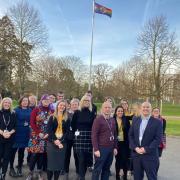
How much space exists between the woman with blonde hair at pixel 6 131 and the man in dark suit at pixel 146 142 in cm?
258

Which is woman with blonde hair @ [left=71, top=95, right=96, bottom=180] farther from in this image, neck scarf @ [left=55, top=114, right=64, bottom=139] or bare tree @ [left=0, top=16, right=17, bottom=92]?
bare tree @ [left=0, top=16, right=17, bottom=92]

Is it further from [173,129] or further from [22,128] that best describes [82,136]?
[173,129]

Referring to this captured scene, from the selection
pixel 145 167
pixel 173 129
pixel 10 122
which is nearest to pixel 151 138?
pixel 145 167

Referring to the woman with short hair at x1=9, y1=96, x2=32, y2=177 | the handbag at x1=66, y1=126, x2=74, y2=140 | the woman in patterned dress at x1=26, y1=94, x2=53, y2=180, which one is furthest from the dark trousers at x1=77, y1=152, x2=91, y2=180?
the woman with short hair at x1=9, y1=96, x2=32, y2=177

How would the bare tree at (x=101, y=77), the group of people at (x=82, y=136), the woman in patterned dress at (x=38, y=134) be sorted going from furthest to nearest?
the bare tree at (x=101, y=77) → the woman in patterned dress at (x=38, y=134) → the group of people at (x=82, y=136)

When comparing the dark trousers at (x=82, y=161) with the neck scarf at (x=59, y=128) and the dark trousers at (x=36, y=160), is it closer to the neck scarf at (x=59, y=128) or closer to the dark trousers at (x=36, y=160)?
the neck scarf at (x=59, y=128)

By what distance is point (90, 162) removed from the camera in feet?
23.4

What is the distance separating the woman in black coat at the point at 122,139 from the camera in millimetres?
7055

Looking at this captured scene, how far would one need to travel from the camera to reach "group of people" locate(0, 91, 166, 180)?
5902mm

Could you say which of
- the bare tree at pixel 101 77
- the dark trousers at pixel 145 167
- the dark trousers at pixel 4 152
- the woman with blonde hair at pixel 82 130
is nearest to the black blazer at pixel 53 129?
the woman with blonde hair at pixel 82 130

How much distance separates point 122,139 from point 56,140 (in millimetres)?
1584

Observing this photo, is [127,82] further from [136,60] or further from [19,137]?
[19,137]

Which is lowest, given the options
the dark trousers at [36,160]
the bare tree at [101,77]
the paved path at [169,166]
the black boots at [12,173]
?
the paved path at [169,166]

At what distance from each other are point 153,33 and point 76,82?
2133cm
